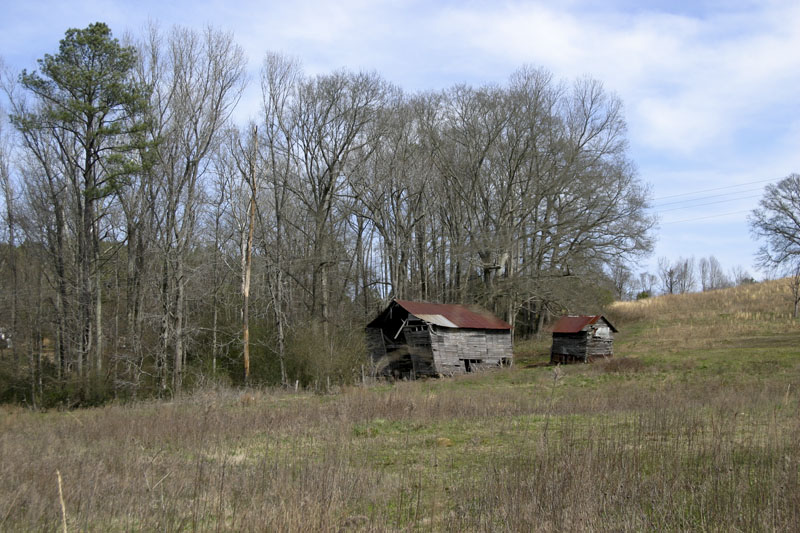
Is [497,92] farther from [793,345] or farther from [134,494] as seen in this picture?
[134,494]

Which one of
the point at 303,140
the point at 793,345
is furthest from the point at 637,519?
the point at 303,140

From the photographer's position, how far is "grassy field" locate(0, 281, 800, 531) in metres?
5.09

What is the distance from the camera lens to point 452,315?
3150cm

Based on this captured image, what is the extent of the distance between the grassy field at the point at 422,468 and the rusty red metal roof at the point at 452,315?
48.1 ft

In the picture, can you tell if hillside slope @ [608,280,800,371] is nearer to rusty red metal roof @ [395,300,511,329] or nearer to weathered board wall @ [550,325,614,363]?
weathered board wall @ [550,325,614,363]

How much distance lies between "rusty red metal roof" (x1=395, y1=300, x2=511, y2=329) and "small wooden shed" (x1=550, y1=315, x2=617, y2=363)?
320cm

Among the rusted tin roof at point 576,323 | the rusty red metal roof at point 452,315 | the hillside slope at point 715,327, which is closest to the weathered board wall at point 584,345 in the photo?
the rusted tin roof at point 576,323

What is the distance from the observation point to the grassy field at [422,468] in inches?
201

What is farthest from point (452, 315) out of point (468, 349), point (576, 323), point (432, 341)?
point (576, 323)

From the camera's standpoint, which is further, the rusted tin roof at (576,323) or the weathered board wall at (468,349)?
the rusted tin roof at (576,323)

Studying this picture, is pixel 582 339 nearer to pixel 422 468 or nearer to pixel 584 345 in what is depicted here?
pixel 584 345

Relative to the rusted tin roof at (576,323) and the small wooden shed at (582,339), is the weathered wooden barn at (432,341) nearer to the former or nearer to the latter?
the small wooden shed at (582,339)

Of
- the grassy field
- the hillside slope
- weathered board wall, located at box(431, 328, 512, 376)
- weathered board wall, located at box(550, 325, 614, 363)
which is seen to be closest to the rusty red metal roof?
weathered board wall, located at box(431, 328, 512, 376)

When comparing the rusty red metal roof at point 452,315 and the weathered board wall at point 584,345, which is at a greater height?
the rusty red metal roof at point 452,315
